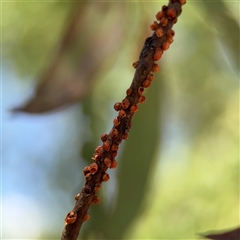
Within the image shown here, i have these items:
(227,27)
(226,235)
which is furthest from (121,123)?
(227,27)

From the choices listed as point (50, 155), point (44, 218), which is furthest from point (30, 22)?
point (44, 218)

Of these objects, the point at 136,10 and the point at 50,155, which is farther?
the point at 50,155

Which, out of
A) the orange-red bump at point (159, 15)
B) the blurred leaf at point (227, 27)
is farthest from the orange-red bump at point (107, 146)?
the blurred leaf at point (227, 27)

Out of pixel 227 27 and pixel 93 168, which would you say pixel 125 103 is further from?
pixel 227 27

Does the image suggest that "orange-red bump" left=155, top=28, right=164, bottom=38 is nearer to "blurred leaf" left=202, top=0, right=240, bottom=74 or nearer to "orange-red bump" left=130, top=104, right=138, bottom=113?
"orange-red bump" left=130, top=104, right=138, bottom=113

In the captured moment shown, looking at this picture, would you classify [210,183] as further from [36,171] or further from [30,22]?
[30,22]
